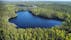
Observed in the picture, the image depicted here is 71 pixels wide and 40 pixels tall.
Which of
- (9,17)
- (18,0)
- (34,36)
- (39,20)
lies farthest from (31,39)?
(18,0)

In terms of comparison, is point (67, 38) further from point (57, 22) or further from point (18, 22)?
point (18, 22)

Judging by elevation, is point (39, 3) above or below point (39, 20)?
above

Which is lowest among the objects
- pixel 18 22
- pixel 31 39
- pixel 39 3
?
pixel 31 39

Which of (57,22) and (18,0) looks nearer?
(57,22)

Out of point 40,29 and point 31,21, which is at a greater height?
point 31,21
